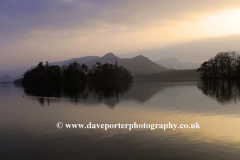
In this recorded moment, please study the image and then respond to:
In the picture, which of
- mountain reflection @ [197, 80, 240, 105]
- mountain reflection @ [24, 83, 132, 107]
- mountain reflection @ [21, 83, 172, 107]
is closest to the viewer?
mountain reflection @ [197, 80, 240, 105]

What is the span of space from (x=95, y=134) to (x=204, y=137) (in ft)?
32.6

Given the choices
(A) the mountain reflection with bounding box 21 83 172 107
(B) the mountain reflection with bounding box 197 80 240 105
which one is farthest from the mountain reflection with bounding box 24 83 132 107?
(B) the mountain reflection with bounding box 197 80 240 105

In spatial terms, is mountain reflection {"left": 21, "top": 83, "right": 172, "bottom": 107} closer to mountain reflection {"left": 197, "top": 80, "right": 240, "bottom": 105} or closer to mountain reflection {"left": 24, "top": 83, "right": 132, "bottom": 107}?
mountain reflection {"left": 24, "top": 83, "right": 132, "bottom": 107}

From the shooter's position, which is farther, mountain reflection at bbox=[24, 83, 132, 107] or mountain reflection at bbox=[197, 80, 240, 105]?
mountain reflection at bbox=[24, 83, 132, 107]

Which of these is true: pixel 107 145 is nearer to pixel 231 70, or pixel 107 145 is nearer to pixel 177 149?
pixel 177 149

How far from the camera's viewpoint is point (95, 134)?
16.7 metres

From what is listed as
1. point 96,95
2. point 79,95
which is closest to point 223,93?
point 96,95

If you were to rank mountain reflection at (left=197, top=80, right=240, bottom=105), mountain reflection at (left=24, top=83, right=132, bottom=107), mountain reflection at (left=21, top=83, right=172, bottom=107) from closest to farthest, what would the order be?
mountain reflection at (left=197, top=80, right=240, bottom=105) → mountain reflection at (left=21, top=83, right=172, bottom=107) → mountain reflection at (left=24, top=83, right=132, bottom=107)

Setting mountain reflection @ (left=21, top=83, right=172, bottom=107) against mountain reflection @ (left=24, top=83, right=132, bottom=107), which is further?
mountain reflection @ (left=24, top=83, right=132, bottom=107)

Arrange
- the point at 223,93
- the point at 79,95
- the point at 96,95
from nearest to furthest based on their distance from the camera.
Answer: the point at 223,93 < the point at 96,95 < the point at 79,95

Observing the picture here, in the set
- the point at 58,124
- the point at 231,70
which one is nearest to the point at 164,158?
the point at 58,124

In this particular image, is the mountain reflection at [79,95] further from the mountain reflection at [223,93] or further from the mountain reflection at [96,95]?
the mountain reflection at [223,93]

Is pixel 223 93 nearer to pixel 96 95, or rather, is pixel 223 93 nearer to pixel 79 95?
pixel 96 95

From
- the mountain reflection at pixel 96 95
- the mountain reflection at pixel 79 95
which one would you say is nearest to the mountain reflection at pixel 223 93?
the mountain reflection at pixel 96 95
